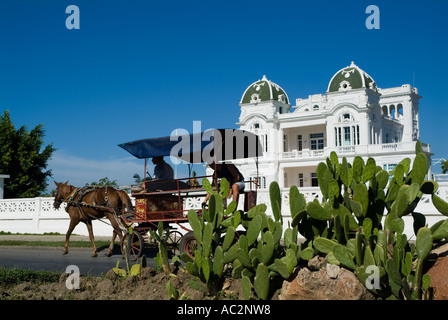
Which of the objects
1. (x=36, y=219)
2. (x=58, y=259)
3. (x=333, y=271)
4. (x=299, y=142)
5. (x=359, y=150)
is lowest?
(x=58, y=259)

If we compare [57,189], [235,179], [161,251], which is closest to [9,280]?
[161,251]

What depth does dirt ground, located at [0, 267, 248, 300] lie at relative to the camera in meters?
5.78

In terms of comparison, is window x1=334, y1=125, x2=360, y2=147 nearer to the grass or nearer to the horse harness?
the horse harness

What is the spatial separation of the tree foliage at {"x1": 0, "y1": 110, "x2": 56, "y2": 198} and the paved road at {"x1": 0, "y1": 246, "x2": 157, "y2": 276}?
17.4m

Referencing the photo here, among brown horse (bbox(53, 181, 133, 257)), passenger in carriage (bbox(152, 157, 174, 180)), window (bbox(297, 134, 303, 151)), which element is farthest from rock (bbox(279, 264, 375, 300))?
window (bbox(297, 134, 303, 151))

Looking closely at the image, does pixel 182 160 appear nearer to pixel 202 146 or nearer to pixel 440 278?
pixel 202 146

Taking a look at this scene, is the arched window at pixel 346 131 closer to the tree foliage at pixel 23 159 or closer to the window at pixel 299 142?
the window at pixel 299 142

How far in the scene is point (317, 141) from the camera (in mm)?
53812

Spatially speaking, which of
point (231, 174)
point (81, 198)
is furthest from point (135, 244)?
point (231, 174)

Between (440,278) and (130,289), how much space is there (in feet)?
12.2

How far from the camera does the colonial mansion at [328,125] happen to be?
46.7 meters

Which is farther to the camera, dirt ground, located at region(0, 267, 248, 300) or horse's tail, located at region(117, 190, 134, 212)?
horse's tail, located at region(117, 190, 134, 212)

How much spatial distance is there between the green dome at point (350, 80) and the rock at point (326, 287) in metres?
45.3

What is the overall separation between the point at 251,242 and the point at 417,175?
214 cm
